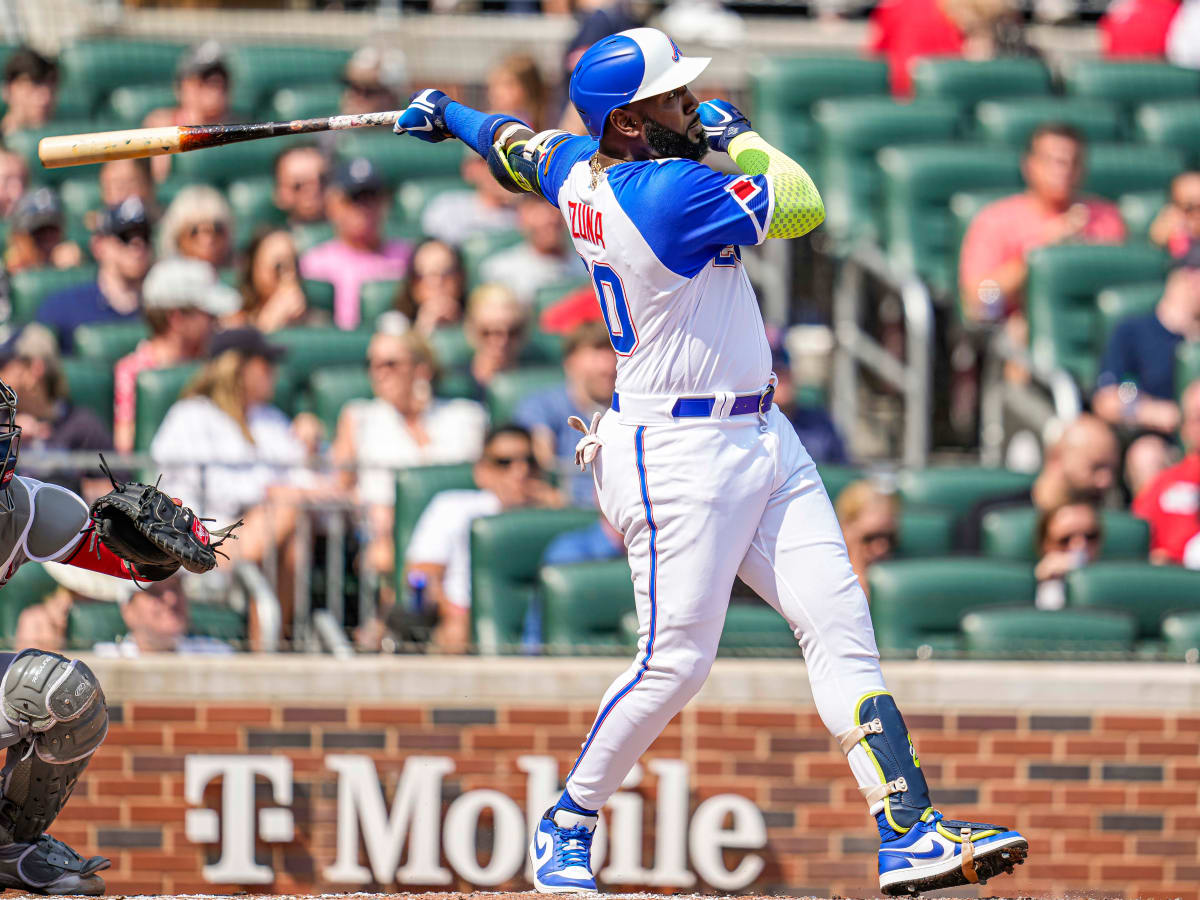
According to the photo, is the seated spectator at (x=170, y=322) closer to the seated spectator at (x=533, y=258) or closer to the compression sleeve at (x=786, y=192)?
the seated spectator at (x=533, y=258)

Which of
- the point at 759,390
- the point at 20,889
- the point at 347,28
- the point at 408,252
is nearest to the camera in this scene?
the point at 759,390

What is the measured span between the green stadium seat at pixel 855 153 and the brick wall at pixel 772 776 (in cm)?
328

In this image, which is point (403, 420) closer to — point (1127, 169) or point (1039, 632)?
point (1039, 632)

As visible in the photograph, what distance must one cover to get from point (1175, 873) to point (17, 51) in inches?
250

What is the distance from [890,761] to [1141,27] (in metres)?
7.18

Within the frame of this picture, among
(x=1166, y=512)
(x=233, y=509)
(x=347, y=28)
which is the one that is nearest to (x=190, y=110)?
(x=347, y=28)

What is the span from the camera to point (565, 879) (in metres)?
3.87

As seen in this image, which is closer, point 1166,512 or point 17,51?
point 1166,512

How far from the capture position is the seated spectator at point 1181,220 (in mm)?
7602

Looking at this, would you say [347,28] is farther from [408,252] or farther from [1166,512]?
[1166,512]

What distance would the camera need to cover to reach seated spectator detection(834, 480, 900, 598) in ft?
18.9

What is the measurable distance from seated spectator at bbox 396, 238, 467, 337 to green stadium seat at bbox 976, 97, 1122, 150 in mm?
3114

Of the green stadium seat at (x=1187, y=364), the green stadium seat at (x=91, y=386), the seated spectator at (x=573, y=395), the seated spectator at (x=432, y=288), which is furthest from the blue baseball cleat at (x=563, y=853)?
the green stadium seat at (x=1187, y=364)

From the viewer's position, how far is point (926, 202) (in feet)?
26.0
